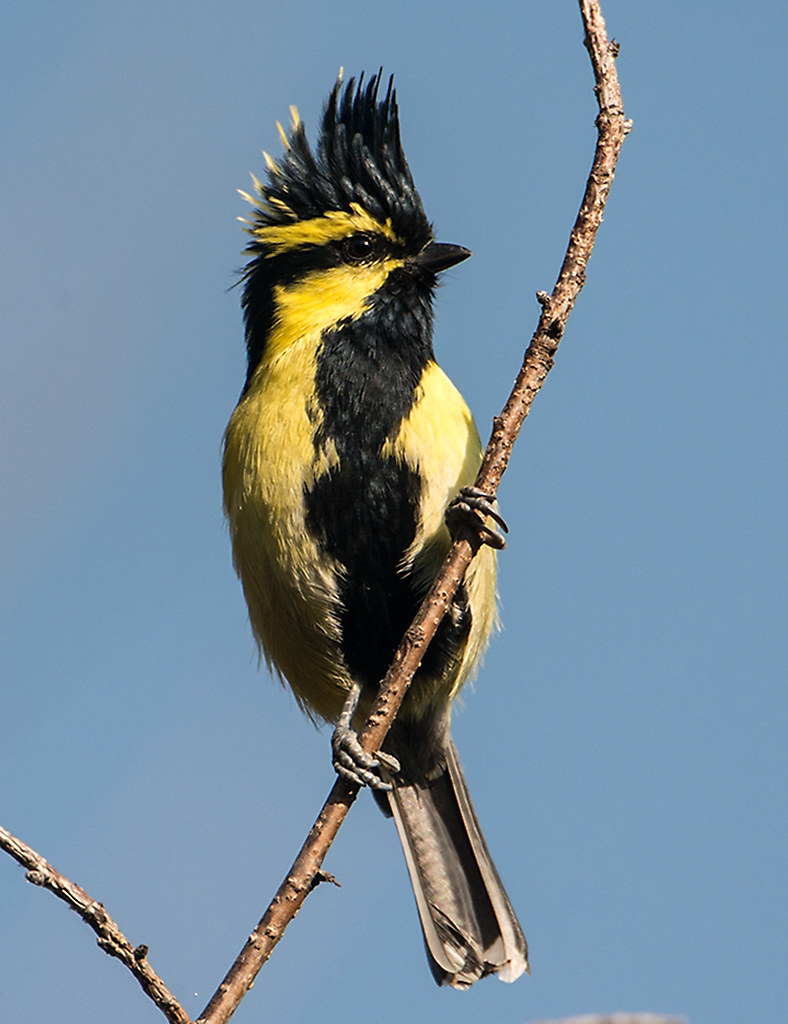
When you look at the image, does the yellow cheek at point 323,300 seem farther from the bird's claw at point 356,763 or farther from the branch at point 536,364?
the bird's claw at point 356,763

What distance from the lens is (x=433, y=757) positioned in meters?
4.69

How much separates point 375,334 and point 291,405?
1.28 ft

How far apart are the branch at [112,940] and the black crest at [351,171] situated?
2739 mm

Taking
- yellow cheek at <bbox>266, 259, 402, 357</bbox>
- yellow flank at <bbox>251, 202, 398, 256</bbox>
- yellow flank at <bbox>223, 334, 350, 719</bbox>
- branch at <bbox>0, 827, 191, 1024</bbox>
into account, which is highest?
yellow flank at <bbox>251, 202, 398, 256</bbox>

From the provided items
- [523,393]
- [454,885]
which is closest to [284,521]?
[523,393]

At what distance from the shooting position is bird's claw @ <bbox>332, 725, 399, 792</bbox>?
3.15 m

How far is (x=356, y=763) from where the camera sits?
3.20m

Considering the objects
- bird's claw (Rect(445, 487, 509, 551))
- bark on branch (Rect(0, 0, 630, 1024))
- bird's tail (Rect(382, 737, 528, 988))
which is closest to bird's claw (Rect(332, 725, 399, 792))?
bark on branch (Rect(0, 0, 630, 1024))

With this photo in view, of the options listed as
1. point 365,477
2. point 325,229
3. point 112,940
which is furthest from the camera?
point 325,229

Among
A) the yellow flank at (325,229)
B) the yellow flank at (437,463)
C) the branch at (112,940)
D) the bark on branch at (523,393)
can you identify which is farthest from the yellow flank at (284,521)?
the branch at (112,940)

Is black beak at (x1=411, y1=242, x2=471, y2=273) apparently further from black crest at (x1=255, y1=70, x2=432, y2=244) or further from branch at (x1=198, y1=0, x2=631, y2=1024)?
branch at (x1=198, y1=0, x2=631, y2=1024)

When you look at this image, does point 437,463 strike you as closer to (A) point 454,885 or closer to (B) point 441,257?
(B) point 441,257

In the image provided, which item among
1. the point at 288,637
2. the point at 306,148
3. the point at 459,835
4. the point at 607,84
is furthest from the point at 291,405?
the point at 459,835

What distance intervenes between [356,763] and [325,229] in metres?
2.09
